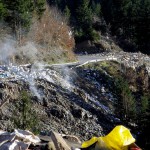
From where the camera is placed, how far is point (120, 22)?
253ft

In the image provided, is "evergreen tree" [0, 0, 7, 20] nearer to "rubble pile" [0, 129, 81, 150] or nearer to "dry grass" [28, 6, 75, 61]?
"dry grass" [28, 6, 75, 61]

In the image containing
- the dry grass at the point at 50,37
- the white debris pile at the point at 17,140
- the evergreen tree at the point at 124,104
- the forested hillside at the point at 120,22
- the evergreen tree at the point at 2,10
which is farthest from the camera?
the forested hillside at the point at 120,22

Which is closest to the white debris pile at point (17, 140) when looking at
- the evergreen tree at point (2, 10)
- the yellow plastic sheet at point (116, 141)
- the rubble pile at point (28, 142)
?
the rubble pile at point (28, 142)

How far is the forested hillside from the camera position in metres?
70.6

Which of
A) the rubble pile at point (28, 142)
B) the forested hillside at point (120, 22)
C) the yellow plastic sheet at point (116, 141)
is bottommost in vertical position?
the forested hillside at point (120, 22)

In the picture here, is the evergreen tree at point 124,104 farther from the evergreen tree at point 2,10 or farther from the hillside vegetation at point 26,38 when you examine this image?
the evergreen tree at point 2,10

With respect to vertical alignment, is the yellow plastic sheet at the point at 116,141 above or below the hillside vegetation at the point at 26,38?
above

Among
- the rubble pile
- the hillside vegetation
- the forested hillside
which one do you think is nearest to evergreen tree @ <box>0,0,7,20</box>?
the hillside vegetation

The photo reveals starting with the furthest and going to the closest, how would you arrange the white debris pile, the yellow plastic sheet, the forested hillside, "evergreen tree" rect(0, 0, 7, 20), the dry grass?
the forested hillside < the dry grass < "evergreen tree" rect(0, 0, 7, 20) < the white debris pile < the yellow plastic sheet

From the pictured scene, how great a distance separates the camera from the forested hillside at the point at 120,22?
70.6 meters

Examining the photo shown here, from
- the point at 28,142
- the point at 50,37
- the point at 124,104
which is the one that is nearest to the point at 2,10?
the point at 50,37

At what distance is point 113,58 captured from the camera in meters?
53.4

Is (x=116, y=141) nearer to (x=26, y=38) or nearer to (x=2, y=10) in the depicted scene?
(x=2, y=10)

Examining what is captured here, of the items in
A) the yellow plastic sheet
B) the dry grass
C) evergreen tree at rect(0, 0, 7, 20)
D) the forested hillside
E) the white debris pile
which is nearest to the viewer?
the yellow plastic sheet
